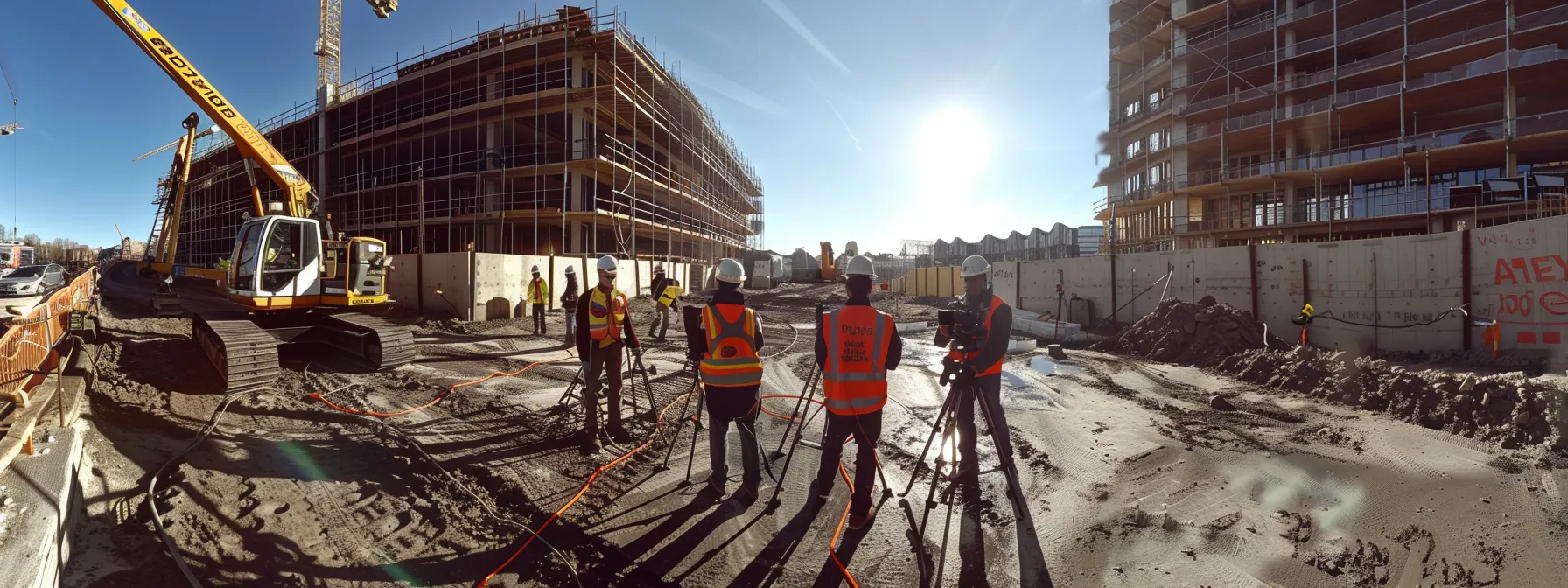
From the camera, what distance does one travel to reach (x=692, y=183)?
34906mm

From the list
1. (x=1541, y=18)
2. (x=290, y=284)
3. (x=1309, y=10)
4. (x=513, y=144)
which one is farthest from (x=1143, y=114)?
(x=290, y=284)

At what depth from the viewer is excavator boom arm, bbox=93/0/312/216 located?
9.29 meters

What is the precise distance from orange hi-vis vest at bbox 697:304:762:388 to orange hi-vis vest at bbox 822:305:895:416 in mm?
583

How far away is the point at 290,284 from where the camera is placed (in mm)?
8234

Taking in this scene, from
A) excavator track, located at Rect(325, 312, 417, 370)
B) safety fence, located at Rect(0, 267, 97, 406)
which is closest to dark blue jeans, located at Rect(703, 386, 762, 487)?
safety fence, located at Rect(0, 267, 97, 406)

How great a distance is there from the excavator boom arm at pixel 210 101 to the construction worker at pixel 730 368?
10017 mm

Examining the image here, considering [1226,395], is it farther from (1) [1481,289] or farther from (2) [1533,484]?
(1) [1481,289]

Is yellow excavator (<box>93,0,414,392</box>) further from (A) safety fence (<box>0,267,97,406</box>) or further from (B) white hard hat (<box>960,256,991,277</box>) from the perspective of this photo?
(B) white hard hat (<box>960,256,991,277</box>)

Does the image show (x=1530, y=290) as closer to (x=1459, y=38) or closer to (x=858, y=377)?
(x=858, y=377)

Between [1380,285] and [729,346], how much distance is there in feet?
46.2

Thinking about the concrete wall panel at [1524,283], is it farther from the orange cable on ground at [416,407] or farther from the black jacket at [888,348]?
the orange cable on ground at [416,407]

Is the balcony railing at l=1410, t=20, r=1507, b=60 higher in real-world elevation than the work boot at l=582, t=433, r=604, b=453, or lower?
higher

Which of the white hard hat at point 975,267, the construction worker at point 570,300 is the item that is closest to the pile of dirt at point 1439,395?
the white hard hat at point 975,267

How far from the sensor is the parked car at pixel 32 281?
1580 centimetres
